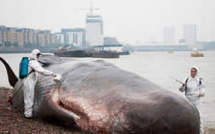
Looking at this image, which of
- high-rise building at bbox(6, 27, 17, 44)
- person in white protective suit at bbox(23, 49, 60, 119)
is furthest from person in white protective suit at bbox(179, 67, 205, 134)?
high-rise building at bbox(6, 27, 17, 44)

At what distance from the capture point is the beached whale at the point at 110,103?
19.5 ft

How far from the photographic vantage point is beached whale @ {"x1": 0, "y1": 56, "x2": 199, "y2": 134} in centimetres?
593

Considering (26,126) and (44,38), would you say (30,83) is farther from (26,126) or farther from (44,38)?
(44,38)

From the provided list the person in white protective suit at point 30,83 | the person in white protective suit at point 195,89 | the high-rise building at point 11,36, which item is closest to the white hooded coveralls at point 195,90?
the person in white protective suit at point 195,89

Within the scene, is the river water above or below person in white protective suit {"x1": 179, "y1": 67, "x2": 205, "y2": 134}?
below

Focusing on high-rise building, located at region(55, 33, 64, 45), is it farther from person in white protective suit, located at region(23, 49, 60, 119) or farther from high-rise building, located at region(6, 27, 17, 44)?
person in white protective suit, located at region(23, 49, 60, 119)

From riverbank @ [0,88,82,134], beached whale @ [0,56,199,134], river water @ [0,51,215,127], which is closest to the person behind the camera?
beached whale @ [0,56,199,134]

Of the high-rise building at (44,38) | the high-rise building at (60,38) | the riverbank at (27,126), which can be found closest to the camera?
the riverbank at (27,126)

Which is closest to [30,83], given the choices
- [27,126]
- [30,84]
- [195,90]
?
[30,84]

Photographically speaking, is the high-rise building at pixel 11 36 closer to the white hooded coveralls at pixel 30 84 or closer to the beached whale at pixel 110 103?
the white hooded coveralls at pixel 30 84

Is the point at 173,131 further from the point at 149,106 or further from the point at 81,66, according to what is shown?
the point at 81,66

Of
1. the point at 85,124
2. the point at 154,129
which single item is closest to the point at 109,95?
the point at 85,124

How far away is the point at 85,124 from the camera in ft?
21.9

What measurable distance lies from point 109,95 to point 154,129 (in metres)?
1.20
